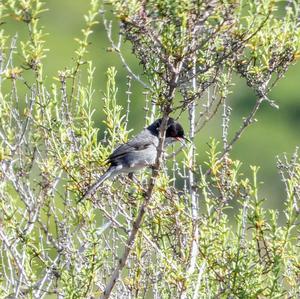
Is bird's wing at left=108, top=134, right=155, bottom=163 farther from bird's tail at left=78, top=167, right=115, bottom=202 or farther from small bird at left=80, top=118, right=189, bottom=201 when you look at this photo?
bird's tail at left=78, top=167, right=115, bottom=202

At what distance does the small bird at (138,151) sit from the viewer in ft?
21.9

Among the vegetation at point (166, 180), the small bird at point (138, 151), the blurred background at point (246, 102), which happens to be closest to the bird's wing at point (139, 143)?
the small bird at point (138, 151)

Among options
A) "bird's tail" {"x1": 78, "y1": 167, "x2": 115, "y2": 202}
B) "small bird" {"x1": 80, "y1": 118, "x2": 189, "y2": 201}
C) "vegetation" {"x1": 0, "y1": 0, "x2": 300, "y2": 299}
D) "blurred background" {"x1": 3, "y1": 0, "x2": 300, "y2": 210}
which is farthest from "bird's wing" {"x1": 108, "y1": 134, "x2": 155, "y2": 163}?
"blurred background" {"x1": 3, "y1": 0, "x2": 300, "y2": 210}

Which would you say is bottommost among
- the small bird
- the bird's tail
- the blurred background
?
the bird's tail

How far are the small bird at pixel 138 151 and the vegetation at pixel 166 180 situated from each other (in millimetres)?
398

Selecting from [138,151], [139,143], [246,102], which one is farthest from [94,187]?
[246,102]

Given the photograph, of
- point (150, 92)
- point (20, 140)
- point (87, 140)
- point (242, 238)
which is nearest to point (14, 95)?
point (20, 140)

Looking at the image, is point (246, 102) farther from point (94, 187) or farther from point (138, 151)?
point (94, 187)

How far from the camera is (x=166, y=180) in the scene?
5.62 meters

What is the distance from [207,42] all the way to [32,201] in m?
1.60

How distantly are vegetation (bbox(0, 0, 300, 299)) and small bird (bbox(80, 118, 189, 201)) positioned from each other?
40 cm

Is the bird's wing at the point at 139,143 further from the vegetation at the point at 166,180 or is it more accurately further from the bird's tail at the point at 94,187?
the vegetation at the point at 166,180

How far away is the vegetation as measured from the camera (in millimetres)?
4832

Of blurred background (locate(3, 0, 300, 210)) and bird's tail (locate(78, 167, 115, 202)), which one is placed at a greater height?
blurred background (locate(3, 0, 300, 210))
